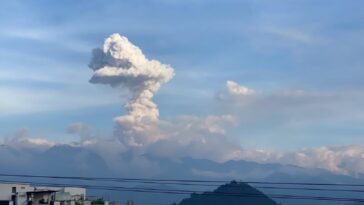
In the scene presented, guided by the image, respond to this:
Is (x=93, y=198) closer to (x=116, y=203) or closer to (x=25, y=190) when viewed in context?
(x=116, y=203)

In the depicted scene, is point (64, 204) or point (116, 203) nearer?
point (64, 204)

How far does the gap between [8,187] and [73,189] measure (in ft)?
96.9

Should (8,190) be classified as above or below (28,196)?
above

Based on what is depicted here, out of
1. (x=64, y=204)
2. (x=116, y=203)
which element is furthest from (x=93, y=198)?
(x=64, y=204)

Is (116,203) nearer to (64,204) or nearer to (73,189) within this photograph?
(73,189)

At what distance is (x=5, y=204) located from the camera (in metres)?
140

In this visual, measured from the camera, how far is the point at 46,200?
142 m

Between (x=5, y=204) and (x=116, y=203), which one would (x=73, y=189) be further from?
(x=5, y=204)

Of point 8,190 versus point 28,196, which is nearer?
point 8,190

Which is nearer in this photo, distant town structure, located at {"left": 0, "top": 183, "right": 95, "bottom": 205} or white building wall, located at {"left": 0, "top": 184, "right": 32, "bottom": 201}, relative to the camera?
distant town structure, located at {"left": 0, "top": 183, "right": 95, "bottom": 205}

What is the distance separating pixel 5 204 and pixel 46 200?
23.5ft

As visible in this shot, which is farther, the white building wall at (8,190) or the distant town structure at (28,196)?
the white building wall at (8,190)

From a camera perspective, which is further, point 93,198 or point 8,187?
point 93,198

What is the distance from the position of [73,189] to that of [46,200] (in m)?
26.0
